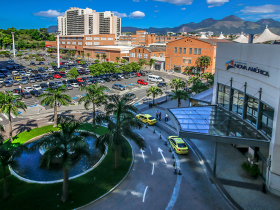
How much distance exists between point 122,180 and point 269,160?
12.1 metres

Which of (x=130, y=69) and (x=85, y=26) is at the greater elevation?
(x=85, y=26)

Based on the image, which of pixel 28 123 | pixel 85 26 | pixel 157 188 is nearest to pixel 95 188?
pixel 157 188

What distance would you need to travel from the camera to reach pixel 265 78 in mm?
19672

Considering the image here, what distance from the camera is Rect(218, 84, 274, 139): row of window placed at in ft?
64.6

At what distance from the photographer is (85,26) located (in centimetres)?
19300

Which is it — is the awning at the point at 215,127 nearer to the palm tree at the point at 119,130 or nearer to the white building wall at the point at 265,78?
the white building wall at the point at 265,78

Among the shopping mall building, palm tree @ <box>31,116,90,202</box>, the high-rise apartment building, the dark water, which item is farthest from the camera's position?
the high-rise apartment building

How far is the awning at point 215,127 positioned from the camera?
18969mm

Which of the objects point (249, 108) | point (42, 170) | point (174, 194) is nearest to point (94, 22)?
point (42, 170)

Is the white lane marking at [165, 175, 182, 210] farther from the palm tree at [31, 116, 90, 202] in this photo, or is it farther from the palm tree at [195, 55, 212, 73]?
the palm tree at [195, 55, 212, 73]

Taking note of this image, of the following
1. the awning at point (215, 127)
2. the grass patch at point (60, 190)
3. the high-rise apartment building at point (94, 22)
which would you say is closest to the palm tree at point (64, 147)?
the grass patch at point (60, 190)

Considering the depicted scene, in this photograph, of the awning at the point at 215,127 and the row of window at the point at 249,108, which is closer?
the awning at the point at 215,127

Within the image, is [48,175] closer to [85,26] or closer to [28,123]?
[28,123]

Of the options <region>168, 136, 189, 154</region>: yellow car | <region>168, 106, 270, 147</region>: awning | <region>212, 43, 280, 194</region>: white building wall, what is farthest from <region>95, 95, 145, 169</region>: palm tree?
<region>212, 43, 280, 194</region>: white building wall
